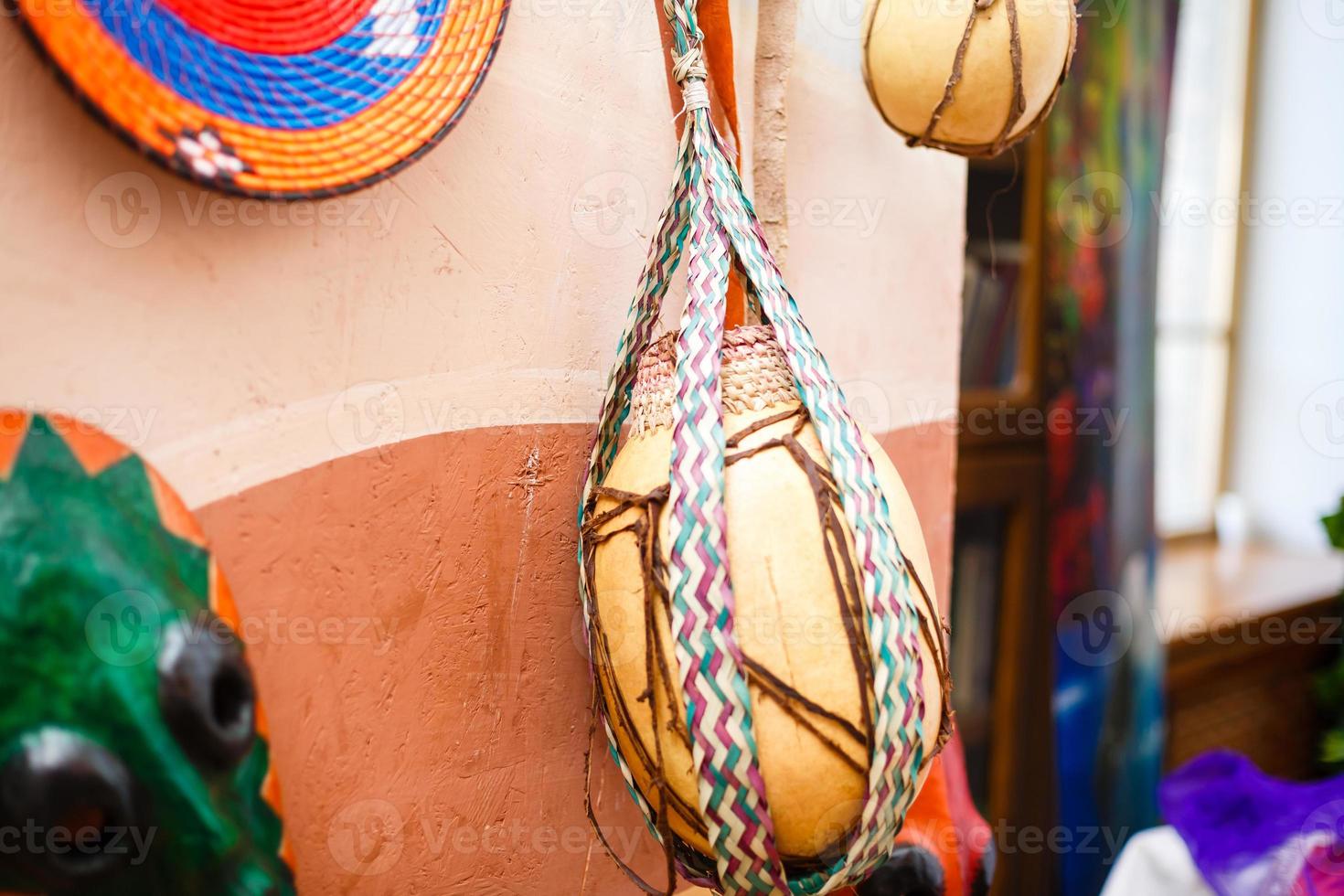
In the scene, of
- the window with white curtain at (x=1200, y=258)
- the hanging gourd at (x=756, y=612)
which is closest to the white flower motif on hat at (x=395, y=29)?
the hanging gourd at (x=756, y=612)

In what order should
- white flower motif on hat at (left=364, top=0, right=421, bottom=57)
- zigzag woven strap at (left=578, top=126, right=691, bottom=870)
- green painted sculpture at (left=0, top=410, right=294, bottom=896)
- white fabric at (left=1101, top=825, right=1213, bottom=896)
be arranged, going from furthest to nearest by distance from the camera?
white fabric at (left=1101, top=825, right=1213, bottom=896)
zigzag woven strap at (left=578, top=126, right=691, bottom=870)
white flower motif on hat at (left=364, top=0, right=421, bottom=57)
green painted sculpture at (left=0, top=410, right=294, bottom=896)

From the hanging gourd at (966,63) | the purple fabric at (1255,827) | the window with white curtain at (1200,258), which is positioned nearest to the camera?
the hanging gourd at (966,63)

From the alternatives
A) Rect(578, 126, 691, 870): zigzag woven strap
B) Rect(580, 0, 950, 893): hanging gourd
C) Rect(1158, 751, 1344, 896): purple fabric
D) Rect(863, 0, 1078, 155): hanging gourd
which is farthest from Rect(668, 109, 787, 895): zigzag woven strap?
Rect(1158, 751, 1344, 896): purple fabric

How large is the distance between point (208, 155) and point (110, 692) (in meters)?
0.31

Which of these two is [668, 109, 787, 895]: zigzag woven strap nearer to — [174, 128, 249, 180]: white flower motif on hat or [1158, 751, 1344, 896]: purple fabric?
[174, 128, 249, 180]: white flower motif on hat

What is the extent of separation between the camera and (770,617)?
23.4 inches

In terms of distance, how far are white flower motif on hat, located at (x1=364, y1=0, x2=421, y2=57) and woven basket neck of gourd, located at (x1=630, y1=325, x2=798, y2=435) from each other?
270 millimetres

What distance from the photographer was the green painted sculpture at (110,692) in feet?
1.66

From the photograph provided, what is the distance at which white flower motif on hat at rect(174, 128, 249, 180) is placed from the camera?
21.1 inches

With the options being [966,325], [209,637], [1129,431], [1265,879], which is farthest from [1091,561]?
[209,637]

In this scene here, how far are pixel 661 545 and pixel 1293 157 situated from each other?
10.3 ft

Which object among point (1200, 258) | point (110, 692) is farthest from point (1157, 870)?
point (1200, 258)

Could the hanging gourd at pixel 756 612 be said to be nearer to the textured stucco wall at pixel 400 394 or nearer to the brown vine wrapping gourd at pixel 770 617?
the brown vine wrapping gourd at pixel 770 617

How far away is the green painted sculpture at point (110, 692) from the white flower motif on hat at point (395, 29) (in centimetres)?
30
